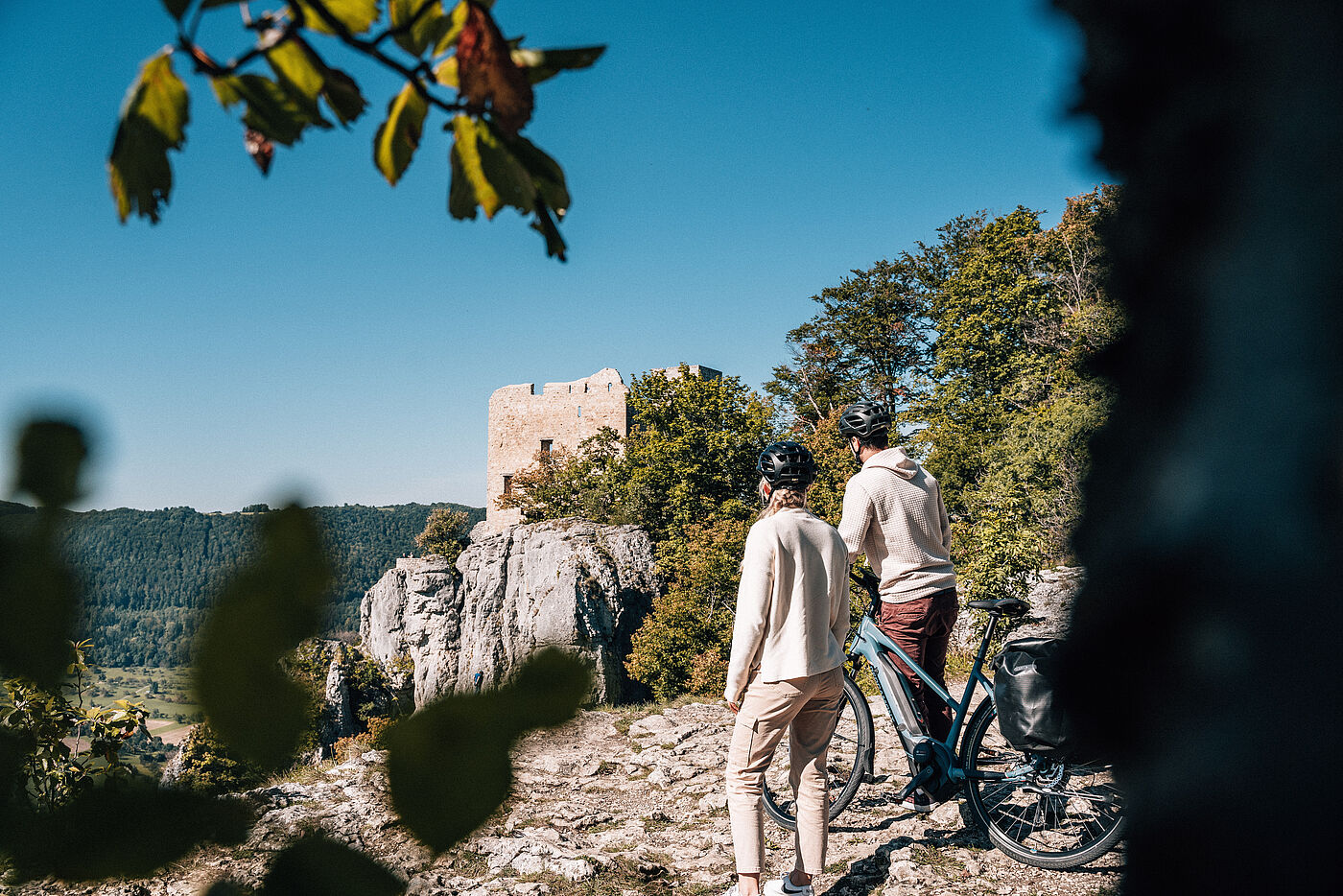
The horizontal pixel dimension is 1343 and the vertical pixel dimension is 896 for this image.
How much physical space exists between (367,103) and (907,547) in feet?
10.3

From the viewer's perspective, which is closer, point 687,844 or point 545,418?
point 687,844

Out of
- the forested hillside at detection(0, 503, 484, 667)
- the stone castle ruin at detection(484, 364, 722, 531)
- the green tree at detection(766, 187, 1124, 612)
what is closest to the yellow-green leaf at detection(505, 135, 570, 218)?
the forested hillside at detection(0, 503, 484, 667)

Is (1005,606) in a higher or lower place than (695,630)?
higher

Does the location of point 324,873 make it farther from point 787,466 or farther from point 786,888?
point 786,888

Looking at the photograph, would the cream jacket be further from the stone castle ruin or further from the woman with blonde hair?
the stone castle ruin

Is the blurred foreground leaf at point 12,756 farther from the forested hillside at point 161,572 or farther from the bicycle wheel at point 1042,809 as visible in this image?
the bicycle wheel at point 1042,809

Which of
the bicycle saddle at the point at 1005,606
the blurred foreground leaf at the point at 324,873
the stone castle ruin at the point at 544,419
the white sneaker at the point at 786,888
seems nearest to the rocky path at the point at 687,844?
the white sneaker at the point at 786,888

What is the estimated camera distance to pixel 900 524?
3.35 meters

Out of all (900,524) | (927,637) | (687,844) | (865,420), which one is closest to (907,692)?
(927,637)

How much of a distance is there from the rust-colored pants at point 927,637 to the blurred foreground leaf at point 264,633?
3.26 meters

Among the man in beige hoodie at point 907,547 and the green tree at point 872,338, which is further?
the green tree at point 872,338

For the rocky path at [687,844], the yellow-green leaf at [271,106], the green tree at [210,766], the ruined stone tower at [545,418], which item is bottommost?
the rocky path at [687,844]

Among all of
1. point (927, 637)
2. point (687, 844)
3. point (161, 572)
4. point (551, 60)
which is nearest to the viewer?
point (161, 572)

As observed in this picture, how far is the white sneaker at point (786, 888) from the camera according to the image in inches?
112
